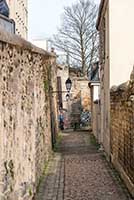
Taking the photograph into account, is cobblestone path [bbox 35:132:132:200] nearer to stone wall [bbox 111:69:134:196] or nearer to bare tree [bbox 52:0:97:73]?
stone wall [bbox 111:69:134:196]

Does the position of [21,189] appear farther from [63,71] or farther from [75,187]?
[63,71]

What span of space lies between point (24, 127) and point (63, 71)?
39.8 meters

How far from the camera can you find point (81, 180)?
1475 centimetres

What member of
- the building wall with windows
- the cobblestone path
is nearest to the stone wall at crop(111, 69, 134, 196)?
the cobblestone path

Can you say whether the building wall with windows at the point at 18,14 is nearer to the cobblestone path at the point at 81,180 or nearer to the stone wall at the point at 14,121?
the cobblestone path at the point at 81,180

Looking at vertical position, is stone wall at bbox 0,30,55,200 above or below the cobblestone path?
above

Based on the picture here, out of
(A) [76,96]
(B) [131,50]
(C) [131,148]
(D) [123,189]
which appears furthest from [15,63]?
(A) [76,96]

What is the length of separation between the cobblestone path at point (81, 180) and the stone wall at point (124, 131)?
1.14 feet

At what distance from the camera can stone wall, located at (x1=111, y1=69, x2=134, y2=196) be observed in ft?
41.5

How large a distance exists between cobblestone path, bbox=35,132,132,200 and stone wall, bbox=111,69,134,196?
1.14 ft

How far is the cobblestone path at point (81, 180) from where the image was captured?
1249cm

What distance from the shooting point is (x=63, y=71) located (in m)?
49.8

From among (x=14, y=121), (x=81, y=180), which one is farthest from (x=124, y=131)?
(x=14, y=121)

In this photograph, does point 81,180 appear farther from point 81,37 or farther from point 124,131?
point 81,37
